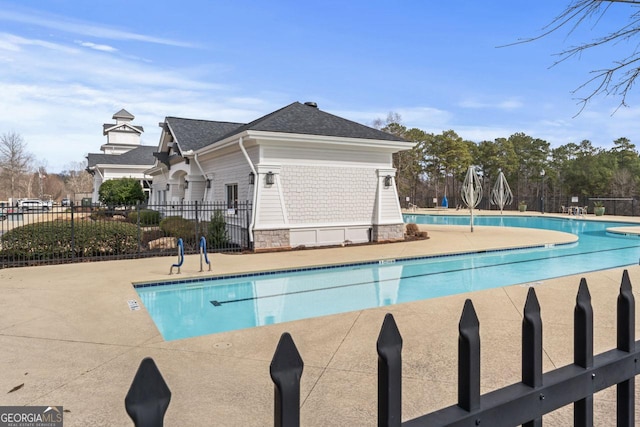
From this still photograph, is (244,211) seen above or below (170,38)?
below

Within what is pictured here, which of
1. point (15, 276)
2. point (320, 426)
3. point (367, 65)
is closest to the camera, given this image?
point (320, 426)

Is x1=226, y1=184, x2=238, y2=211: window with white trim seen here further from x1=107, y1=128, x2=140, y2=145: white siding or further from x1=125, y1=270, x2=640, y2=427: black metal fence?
x1=107, y1=128, x2=140, y2=145: white siding

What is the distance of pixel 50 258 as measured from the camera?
1099cm

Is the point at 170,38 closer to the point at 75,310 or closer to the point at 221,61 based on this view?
the point at 221,61

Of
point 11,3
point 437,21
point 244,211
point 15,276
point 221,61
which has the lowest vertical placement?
point 15,276

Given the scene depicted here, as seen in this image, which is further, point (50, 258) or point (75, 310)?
point (50, 258)

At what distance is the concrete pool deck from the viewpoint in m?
3.12

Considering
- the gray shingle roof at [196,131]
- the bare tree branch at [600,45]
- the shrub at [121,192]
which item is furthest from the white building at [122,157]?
the bare tree branch at [600,45]

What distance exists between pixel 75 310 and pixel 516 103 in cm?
2672

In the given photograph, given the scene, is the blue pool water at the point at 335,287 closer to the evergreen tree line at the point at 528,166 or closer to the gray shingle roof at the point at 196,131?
the gray shingle roof at the point at 196,131

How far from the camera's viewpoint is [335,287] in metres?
8.88

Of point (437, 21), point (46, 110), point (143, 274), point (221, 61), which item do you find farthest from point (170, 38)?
point (46, 110)

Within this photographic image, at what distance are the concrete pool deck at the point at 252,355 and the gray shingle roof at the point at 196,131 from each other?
12.0 meters

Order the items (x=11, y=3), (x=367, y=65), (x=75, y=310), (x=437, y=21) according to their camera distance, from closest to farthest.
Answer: (x=437, y=21)
(x=75, y=310)
(x=11, y=3)
(x=367, y=65)
